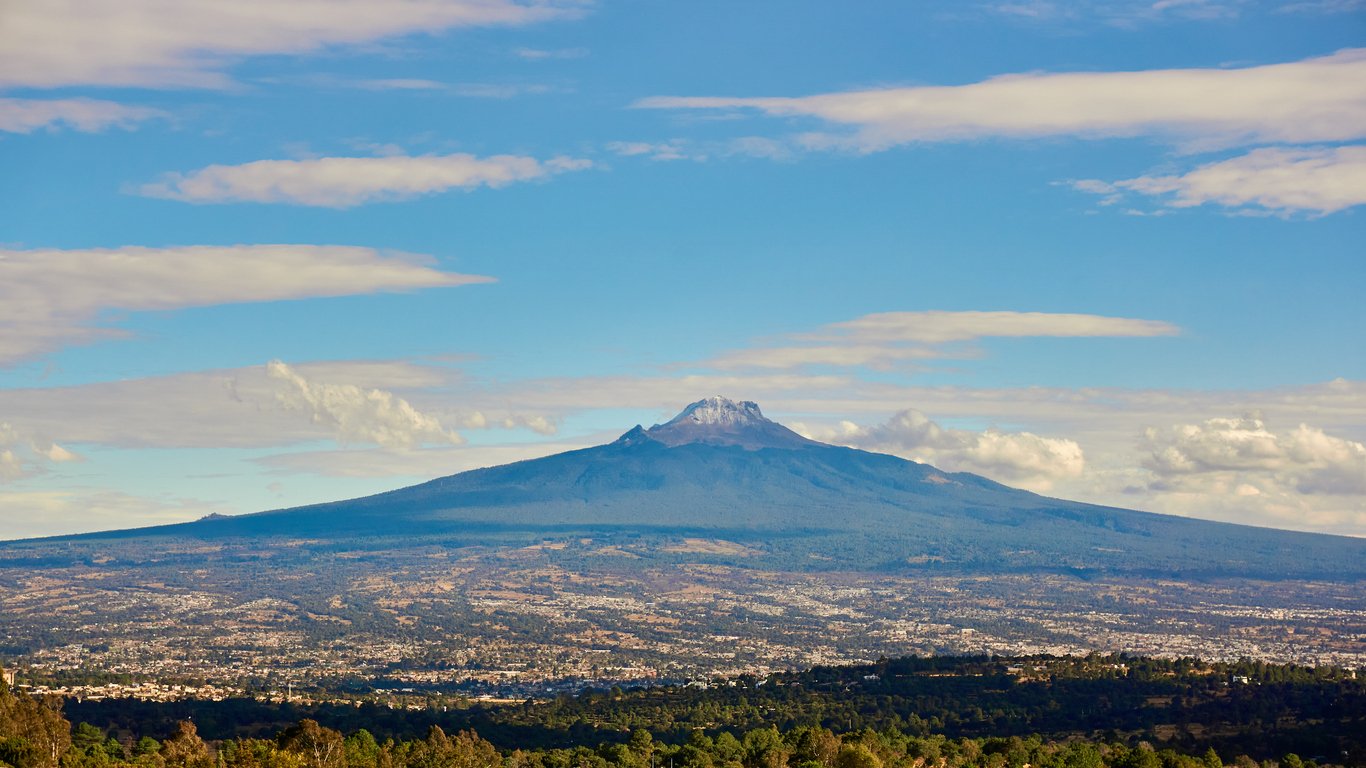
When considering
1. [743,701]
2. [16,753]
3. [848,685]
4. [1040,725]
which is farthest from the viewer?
[848,685]

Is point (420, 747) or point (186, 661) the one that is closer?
point (420, 747)

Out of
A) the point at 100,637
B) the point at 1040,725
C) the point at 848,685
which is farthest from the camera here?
the point at 100,637

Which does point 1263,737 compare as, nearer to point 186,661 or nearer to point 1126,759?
point 1126,759

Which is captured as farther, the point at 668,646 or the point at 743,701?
the point at 668,646

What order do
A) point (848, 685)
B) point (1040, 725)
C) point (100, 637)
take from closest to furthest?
1. point (1040, 725)
2. point (848, 685)
3. point (100, 637)

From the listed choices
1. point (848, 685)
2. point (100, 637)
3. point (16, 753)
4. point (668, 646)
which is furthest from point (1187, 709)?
point (100, 637)

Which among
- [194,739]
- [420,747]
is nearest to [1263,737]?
[420,747]
